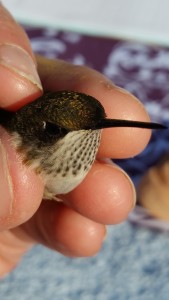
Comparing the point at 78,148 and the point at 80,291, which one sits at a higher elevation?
the point at 78,148

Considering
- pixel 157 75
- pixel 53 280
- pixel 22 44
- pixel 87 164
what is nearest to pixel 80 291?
pixel 53 280

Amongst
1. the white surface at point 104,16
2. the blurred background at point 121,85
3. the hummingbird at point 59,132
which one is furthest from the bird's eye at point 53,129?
the white surface at point 104,16

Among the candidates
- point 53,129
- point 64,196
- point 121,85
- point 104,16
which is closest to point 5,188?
point 53,129

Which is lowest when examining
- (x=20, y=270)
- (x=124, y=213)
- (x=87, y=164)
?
(x=20, y=270)

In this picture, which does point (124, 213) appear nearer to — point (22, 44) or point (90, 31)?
point (22, 44)

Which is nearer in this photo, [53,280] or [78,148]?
[78,148]

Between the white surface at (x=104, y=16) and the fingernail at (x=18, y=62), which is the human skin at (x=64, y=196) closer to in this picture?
the fingernail at (x=18, y=62)

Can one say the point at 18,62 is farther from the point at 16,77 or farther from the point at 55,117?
the point at 55,117
